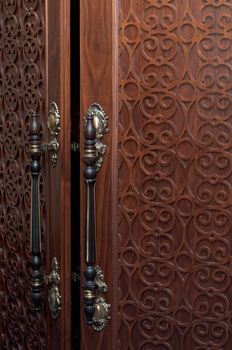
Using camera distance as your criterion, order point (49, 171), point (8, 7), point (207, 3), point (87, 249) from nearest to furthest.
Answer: point (207, 3) → point (87, 249) → point (49, 171) → point (8, 7)

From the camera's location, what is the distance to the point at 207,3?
104 centimetres

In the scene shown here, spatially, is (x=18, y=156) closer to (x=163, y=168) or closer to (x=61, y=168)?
(x=61, y=168)

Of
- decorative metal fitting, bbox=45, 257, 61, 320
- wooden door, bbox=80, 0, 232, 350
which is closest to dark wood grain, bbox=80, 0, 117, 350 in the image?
wooden door, bbox=80, 0, 232, 350

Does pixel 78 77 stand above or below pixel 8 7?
below

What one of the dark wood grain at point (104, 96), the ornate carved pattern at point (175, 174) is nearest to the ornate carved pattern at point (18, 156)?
the dark wood grain at point (104, 96)

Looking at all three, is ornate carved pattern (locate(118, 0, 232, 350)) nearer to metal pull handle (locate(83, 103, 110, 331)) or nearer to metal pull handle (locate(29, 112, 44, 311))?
metal pull handle (locate(83, 103, 110, 331))

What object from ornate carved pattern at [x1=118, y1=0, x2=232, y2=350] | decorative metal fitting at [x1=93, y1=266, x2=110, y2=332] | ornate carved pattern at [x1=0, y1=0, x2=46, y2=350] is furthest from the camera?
ornate carved pattern at [x1=0, y1=0, x2=46, y2=350]

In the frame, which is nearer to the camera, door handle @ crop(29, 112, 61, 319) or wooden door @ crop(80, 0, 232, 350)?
wooden door @ crop(80, 0, 232, 350)

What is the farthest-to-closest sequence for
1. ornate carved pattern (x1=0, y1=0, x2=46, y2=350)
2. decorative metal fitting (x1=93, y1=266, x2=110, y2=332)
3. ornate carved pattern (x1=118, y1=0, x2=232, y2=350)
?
ornate carved pattern (x1=0, y1=0, x2=46, y2=350)
decorative metal fitting (x1=93, y1=266, x2=110, y2=332)
ornate carved pattern (x1=118, y1=0, x2=232, y2=350)

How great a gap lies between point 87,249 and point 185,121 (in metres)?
0.35

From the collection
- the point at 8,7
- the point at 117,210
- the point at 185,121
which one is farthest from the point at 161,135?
the point at 8,7

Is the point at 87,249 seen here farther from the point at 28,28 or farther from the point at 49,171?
the point at 28,28

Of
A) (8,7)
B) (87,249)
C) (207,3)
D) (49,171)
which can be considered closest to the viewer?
(207,3)

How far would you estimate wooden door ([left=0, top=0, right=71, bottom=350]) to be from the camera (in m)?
1.20
